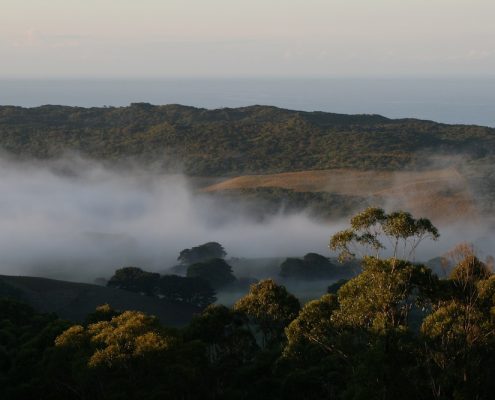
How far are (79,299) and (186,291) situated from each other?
38.4ft

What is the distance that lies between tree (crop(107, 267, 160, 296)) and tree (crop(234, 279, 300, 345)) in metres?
39.8

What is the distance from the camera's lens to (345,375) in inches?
1182

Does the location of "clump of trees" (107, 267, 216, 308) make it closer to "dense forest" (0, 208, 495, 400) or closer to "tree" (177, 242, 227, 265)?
"tree" (177, 242, 227, 265)

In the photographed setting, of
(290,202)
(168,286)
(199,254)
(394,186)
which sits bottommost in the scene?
(168,286)

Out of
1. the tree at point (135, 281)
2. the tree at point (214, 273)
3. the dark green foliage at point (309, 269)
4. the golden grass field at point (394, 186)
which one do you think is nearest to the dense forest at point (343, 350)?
the tree at point (135, 281)

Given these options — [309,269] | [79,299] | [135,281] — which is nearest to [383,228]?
[79,299]

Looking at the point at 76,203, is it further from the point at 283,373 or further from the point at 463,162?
the point at 283,373

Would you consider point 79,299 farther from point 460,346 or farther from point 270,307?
point 460,346

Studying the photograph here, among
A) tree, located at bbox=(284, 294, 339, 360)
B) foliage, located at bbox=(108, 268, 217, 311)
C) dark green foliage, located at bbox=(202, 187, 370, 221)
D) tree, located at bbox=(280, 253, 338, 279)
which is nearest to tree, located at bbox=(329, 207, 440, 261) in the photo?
tree, located at bbox=(284, 294, 339, 360)

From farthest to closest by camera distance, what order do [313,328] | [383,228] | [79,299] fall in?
[79,299] → [313,328] → [383,228]

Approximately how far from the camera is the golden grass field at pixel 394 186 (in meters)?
143

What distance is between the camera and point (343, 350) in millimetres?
28703

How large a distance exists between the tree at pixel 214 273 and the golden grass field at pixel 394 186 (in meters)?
60.6

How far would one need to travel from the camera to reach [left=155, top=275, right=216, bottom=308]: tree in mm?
76688
